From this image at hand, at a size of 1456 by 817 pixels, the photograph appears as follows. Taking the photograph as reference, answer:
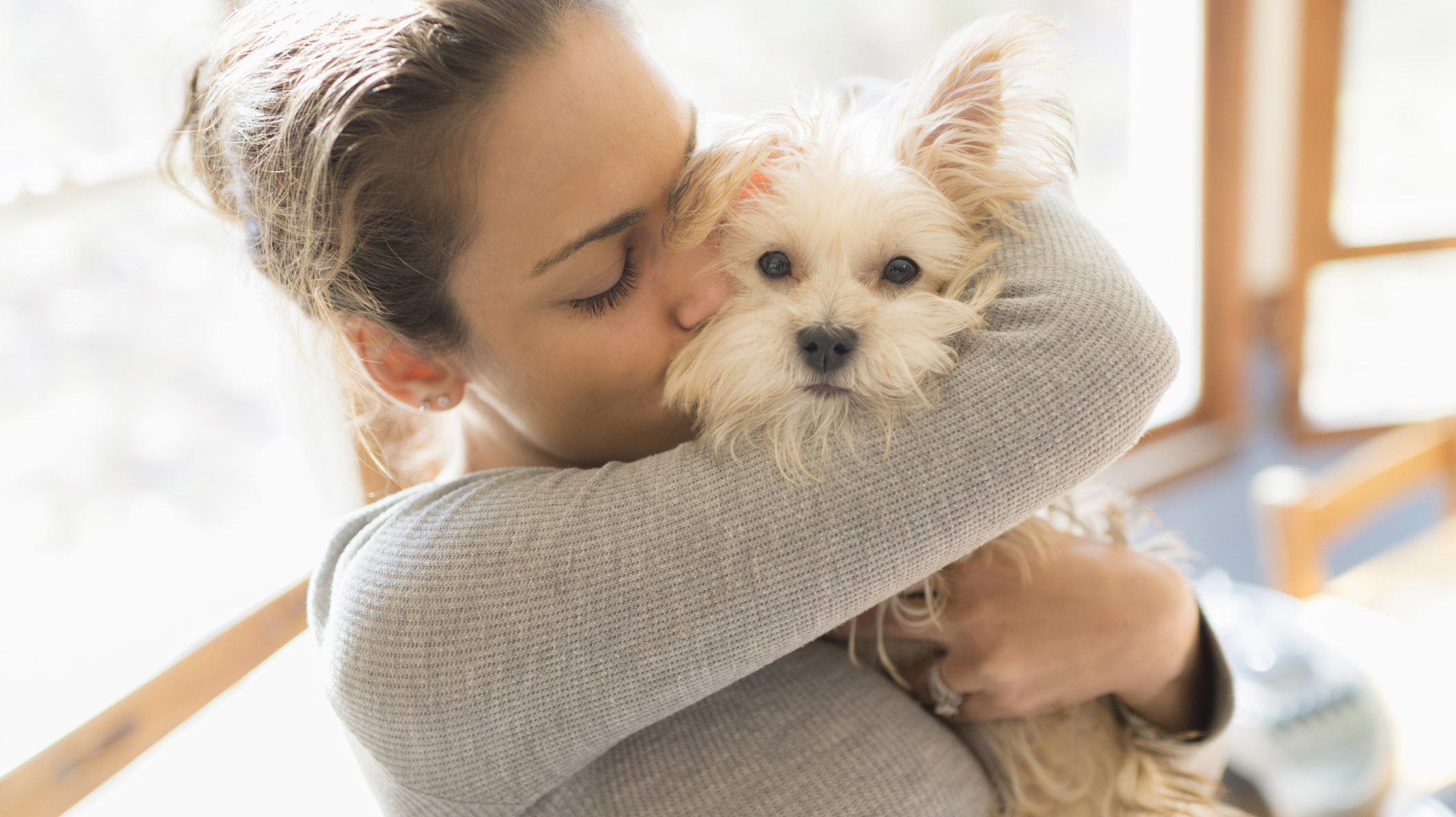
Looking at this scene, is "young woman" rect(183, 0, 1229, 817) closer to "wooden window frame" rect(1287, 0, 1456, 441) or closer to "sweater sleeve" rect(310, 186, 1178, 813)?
"sweater sleeve" rect(310, 186, 1178, 813)

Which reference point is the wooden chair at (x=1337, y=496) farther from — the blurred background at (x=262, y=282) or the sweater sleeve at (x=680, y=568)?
the sweater sleeve at (x=680, y=568)

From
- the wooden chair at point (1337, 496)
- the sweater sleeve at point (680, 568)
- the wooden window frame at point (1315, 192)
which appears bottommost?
the wooden chair at point (1337, 496)

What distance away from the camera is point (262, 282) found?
1157 mm

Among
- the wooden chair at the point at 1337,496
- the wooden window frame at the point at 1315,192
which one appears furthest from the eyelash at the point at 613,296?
the wooden window frame at the point at 1315,192

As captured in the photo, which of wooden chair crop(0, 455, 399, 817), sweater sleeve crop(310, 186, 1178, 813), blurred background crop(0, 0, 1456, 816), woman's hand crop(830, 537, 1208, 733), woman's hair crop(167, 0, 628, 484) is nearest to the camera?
sweater sleeve crop(310, 186, 1178, 813)

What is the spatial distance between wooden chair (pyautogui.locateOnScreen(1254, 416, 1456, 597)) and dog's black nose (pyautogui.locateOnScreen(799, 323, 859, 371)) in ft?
5.66

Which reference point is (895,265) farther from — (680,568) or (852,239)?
(680,568)

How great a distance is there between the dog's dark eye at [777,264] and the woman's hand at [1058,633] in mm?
411

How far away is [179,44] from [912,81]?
1239 mm

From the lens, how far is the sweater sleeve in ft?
2.68

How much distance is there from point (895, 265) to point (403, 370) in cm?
61

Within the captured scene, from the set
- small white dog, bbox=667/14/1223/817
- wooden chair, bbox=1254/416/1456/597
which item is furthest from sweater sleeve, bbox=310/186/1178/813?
wooden chair, bbox=1254/416/1456/597

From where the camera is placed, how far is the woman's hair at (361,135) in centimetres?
92

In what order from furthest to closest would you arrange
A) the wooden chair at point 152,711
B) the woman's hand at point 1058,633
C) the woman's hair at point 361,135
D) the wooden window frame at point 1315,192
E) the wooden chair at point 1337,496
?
the wooden window frame at point 1315,192 < the wooden chair at point 1337,496 < the wooden chair at point 152,711 < the woman's hand at point 1058,633 < the woman's hair at point 361,135
